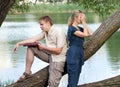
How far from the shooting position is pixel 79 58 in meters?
5.84

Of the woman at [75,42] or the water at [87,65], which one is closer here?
the woman at [75,42]

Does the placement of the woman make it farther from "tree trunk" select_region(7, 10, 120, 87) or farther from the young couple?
"tree trunk" select_region(7, 10, 120, 87)

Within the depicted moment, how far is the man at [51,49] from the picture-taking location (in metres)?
5.70

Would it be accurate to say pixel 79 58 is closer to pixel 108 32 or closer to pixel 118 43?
pixel 108 32

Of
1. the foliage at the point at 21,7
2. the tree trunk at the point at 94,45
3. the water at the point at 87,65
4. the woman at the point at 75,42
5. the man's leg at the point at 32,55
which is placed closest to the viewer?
the woman at the point at 75,42

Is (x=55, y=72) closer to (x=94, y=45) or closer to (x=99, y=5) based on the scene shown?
(x=94, y=45)

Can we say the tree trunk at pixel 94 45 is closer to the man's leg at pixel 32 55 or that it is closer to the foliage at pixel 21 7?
the man's leg at pixel 32 55

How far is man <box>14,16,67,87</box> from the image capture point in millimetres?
5699

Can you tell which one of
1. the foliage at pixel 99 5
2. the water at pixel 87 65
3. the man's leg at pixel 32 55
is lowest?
the water at pixel 87 65

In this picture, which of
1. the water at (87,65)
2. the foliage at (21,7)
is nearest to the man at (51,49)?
the water at (87,65)

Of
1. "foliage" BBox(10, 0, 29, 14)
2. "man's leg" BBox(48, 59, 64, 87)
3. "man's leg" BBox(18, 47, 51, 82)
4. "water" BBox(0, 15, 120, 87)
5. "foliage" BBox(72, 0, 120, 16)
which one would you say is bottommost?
"water" BBox(0, 15, 120, 87)

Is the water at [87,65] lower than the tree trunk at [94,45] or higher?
lower

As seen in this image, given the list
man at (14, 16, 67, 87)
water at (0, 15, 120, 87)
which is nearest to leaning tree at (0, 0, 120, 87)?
man at (14, 16, 67, 87)

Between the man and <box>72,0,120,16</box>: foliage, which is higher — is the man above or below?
above
